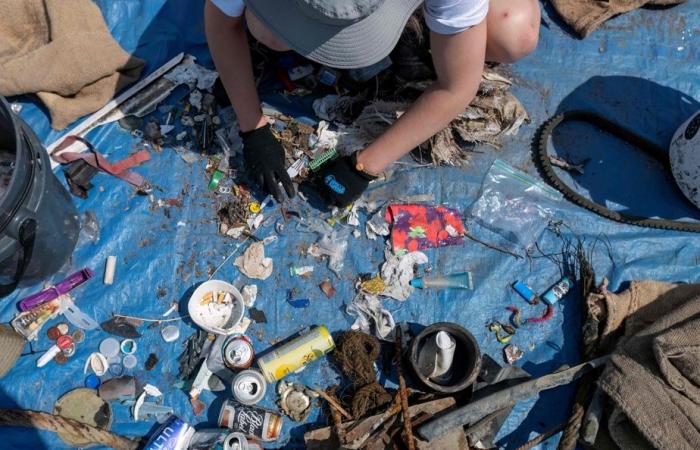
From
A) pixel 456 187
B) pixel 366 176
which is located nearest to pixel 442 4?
pixel 366 176

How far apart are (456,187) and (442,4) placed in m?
0.96

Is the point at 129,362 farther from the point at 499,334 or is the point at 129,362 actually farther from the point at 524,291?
the point at 524,291

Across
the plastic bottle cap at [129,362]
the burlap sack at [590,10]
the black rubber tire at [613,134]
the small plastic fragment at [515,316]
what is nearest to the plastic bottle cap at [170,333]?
the plastic bottle cap at [129,362]

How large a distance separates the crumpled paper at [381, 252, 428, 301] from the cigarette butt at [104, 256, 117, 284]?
1135mm

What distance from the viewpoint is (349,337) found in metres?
2.12

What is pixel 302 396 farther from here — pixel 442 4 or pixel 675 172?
pixel 675 172

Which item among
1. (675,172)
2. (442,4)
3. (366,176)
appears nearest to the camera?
(442,4)

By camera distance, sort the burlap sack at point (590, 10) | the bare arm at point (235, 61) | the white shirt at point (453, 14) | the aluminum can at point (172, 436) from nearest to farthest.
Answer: the white shirt at point (453, 14)
the aluminum can at point (172, 436)
the bare arm at point (235, 61)
the burlap sack at point (590, 10)

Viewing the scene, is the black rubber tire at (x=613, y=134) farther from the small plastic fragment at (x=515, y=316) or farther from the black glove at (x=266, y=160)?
the black glove at (x=266, y=160)

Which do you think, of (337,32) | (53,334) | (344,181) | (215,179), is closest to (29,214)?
(53,334)

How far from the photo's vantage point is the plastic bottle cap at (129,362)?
2.15 meters

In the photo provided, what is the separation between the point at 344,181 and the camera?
2.27m

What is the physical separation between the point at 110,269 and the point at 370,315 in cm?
111

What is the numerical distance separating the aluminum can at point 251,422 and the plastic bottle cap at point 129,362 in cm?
43
